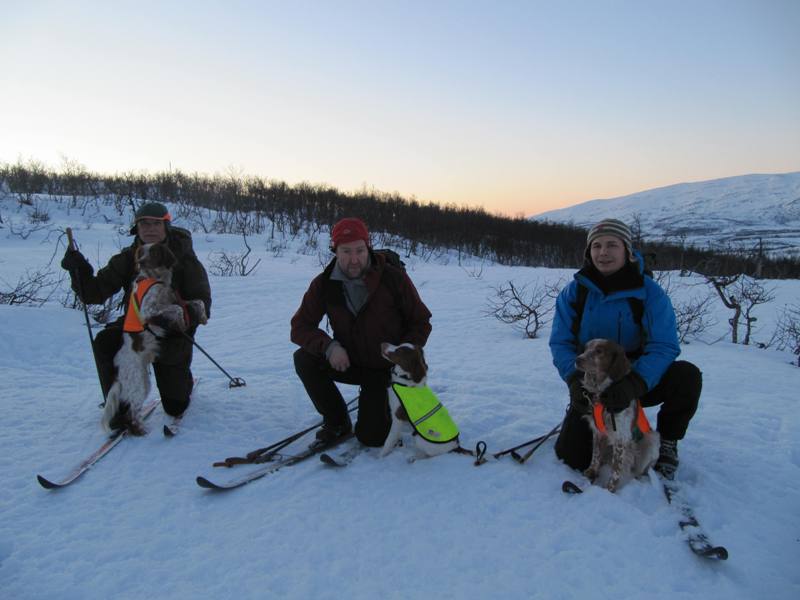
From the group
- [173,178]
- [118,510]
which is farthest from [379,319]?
[173,178]

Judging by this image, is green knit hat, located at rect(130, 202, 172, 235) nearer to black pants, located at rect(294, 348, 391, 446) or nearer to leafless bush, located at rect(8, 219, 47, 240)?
black pants, located at rect(294, 348, 391, 446)

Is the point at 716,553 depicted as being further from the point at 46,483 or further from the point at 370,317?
the point at 46,483

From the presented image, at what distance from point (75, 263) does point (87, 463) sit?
154 centimetres

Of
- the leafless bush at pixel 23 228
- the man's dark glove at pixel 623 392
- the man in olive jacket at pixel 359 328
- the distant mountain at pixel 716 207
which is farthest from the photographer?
the distant mountain at pixel 716 207

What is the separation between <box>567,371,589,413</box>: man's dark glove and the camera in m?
2.62

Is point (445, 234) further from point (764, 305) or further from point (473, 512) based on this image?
point (473, 512)

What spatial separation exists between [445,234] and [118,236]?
67.8 ft

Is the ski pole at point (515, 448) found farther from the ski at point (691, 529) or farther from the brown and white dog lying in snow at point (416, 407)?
the ski at point (691, 529)

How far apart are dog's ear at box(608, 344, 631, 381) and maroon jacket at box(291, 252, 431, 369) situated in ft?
4.09

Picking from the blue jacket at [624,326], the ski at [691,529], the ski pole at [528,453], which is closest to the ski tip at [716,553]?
the ski at [691,529]

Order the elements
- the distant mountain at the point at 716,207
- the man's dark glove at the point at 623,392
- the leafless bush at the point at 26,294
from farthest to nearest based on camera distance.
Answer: the distant mountain at the point at 716,207 → the leafless bush at the point at 26,294 → the man's dark glove at the point at 623,392

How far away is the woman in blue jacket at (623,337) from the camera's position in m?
2.56

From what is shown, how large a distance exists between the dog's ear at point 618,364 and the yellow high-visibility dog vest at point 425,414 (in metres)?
1.07

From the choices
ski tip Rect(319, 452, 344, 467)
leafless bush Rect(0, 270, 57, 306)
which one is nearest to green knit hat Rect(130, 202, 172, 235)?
ski tip Rect(319, 452, 344, 467)
